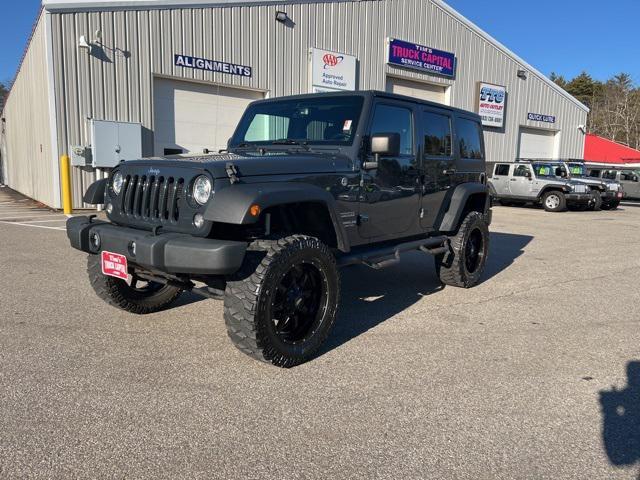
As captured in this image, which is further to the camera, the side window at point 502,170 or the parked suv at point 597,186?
the side window at point 502,170

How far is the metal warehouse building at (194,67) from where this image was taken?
12.1 metres

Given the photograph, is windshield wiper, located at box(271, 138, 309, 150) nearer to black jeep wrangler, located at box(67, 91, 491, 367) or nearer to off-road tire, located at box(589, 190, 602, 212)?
black jeep wrangler, located at box(67, 91, 491, 367)

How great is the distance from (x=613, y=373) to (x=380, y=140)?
237cm

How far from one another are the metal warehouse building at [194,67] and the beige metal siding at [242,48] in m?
0.03

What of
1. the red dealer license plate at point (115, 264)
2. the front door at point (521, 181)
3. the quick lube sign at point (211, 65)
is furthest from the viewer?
the front door at point (521, 181)

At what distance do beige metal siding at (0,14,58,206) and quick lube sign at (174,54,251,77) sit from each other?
3189 mm

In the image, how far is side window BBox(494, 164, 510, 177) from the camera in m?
18.6

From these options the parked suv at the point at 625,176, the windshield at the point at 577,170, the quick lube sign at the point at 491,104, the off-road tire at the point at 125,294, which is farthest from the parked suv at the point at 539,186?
the off-road tire at the point at 125,294

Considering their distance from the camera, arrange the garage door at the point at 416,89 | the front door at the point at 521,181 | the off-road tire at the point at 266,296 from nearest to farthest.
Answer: the off-road tire at the point at 266,296 < the front door at the point at 521,181 < the garage door at the point at 416,89

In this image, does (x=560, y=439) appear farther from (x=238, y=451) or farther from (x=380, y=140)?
(x=380, y=140)

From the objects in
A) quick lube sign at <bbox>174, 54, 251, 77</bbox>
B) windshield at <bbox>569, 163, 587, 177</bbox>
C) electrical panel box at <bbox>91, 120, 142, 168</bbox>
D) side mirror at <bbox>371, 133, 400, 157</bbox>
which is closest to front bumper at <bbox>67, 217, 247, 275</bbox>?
side mirror at <bbox>371, 133, 400, 157</bbox>

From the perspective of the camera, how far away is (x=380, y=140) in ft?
13.0

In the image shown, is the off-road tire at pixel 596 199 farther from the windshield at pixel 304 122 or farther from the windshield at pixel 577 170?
the windshield at pixel 304 122

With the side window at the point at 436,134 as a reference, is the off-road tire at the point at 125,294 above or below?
below
